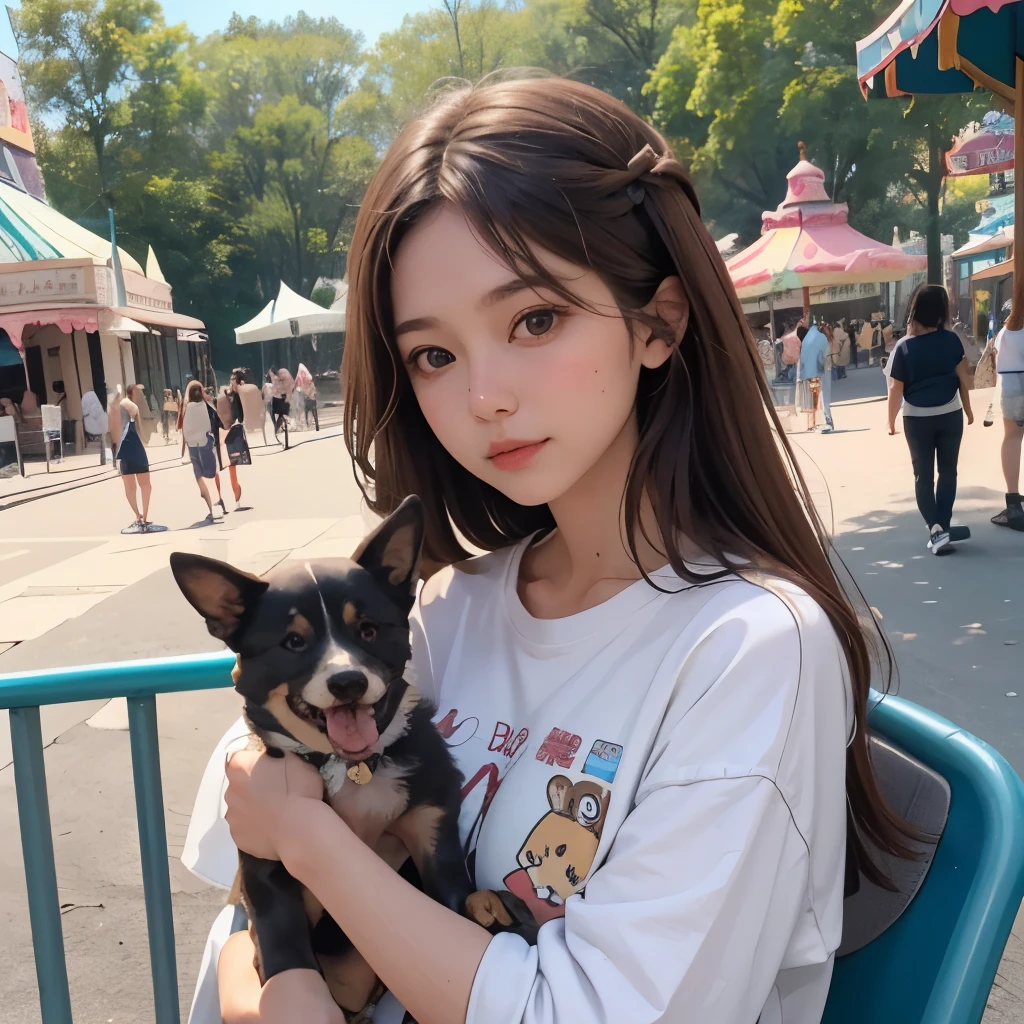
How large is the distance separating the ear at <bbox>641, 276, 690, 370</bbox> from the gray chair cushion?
2.15ft

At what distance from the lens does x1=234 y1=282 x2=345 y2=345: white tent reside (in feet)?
84.1

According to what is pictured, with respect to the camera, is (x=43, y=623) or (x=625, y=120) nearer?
(x=625, y=120)

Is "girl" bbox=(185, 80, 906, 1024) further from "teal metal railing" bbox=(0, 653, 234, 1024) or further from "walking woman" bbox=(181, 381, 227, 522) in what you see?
"walking woman" bbox=(181, 381, 227, 522)

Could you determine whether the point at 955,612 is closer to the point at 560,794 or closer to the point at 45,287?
the point at 560,794

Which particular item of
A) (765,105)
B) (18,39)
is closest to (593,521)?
(765,105)

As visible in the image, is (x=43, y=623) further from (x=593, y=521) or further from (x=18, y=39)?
(x=18, y=39)

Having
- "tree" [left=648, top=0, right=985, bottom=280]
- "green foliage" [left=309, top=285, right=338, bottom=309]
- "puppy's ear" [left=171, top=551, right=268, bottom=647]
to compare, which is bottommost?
"puppy's ear" [left=171, top=551, right=268, bottom=647]

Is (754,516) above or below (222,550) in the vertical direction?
above

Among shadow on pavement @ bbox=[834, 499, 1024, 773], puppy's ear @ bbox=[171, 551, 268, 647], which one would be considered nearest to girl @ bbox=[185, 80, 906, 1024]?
puppy's ear @ bbox=[171, 551, 268, 647]

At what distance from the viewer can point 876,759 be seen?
141 centimetres

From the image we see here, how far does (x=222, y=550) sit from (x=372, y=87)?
39.4 meters

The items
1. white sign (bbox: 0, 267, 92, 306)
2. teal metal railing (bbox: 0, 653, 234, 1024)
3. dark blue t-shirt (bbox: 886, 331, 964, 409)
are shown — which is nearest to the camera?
teal metal railing (bbox: 0, 653, 234, 1024)

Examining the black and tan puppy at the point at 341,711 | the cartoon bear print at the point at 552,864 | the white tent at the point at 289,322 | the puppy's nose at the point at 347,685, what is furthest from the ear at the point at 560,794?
the white tent at the point at 289,322

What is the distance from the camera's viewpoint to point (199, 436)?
11.7m
